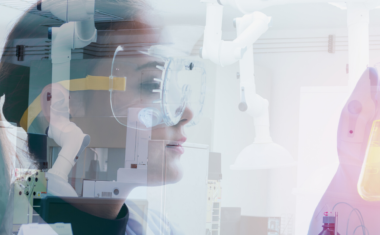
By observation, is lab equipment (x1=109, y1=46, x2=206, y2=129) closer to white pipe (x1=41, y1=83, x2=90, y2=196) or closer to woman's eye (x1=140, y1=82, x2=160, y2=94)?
woman's eye (x1=140, y1=82, x2=160, y2=94)

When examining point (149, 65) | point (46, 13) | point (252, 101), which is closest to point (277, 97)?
point (252, 101)

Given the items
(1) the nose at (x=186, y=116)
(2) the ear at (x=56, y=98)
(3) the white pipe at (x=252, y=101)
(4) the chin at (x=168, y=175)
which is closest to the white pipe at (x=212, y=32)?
(3) the white pipe at (x=252, y=101)

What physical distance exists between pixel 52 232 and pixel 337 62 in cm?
125

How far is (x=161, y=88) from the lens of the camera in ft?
4.17

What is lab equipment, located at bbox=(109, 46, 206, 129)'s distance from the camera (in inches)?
51.0

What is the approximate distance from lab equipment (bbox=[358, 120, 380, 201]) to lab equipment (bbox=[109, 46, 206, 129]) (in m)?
0.69

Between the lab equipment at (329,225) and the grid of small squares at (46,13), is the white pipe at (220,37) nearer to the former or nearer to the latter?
the grid of small squares at (46,13)

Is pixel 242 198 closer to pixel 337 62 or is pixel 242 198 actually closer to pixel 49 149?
pixel 337 62

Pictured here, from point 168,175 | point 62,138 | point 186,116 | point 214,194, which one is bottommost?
point 214,194

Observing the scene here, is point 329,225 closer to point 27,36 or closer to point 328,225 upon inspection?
point 328,225

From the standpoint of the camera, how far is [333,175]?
1.28 m

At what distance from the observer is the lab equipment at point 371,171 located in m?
1.13

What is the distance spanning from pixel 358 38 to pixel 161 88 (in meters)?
0.73

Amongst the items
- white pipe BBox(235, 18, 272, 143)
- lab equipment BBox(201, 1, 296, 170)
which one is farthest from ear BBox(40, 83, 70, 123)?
white pipe BBox(235, 18, 272, 143)
